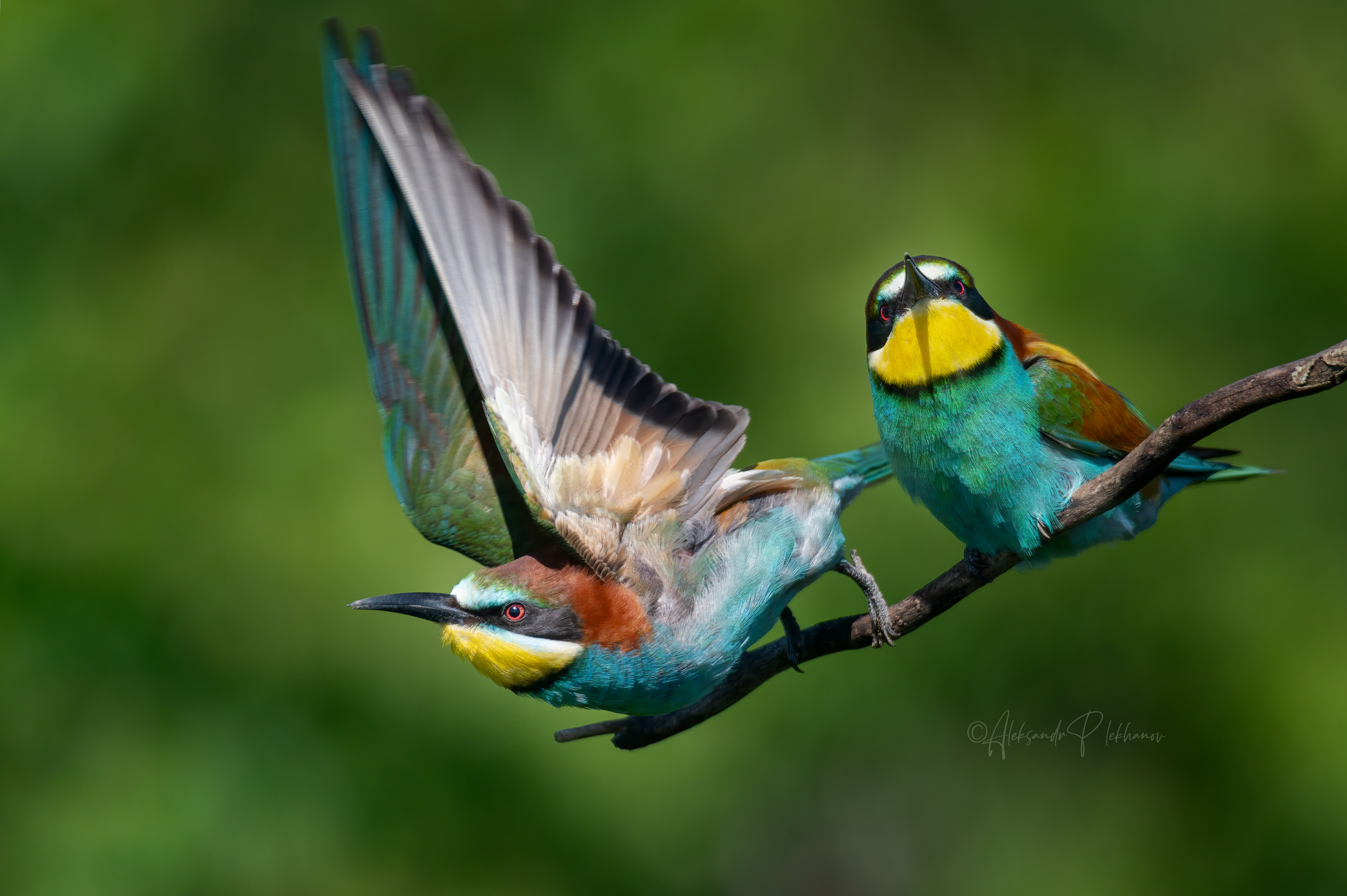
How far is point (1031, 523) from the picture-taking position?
2.08m

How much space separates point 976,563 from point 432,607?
1.03 metres

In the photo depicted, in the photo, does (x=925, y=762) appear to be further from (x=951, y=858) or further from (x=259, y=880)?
(x=259, y=880)

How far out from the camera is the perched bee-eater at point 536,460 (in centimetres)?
207

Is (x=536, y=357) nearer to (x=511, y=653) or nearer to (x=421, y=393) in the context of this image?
(x=421, y=393)

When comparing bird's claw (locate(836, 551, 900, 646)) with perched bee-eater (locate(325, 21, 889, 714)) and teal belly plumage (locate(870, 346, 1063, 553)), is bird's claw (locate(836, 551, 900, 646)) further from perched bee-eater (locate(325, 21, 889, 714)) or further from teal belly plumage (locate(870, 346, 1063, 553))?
teal belly plumage (locate(870, 346, 1063, 553))

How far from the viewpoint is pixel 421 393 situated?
2.44m

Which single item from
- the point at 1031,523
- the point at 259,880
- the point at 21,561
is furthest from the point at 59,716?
the point at 1031,523

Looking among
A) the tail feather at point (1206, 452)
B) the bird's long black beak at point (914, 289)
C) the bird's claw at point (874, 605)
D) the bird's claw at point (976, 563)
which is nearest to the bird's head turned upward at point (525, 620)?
the bird's claw at point (874, 605)

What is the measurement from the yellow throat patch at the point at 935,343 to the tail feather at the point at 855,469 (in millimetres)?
610

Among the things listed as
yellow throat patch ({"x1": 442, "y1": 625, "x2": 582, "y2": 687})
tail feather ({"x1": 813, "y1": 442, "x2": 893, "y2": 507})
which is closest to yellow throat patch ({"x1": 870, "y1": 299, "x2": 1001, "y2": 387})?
tail feather ({"x1": 813, "y1": 442, "x2": 893, "y2": 507})

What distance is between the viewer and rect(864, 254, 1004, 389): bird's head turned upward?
2049 mm

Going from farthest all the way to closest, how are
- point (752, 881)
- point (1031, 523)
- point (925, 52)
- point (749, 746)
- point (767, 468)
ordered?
point (925, 52) < point (752, 881) < point (749, 746) < point (767, 468) < point (1031, 523)

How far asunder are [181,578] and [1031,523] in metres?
3.97

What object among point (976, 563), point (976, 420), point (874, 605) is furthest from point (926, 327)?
point (874, 605)
